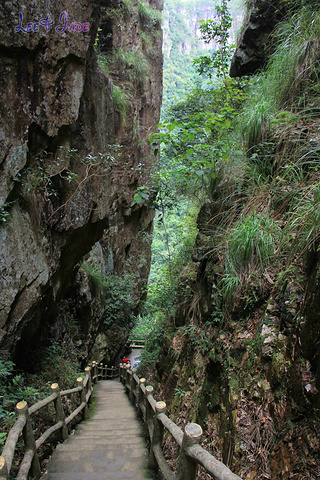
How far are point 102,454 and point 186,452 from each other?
1.89 metres

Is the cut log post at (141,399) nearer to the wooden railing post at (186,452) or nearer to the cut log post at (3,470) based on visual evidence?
the wooden railing post at (186,452)

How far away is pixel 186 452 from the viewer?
1.99m

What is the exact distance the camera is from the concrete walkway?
114 inches

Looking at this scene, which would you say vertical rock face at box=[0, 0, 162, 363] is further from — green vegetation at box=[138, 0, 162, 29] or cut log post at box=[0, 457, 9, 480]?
green vegetation at box=[138, 0, 162, 29]

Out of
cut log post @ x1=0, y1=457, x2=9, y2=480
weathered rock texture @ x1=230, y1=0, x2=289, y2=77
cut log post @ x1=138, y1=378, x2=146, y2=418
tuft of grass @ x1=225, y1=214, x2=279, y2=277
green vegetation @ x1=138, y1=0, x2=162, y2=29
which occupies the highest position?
green vegetation @ x1=138, y1=0, x2=162, y2=29

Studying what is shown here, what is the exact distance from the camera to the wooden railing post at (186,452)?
1952 mm

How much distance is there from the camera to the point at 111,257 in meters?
12.2

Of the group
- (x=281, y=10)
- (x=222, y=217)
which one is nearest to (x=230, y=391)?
(x=222, y=217)

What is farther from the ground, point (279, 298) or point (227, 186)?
point (227, 186)

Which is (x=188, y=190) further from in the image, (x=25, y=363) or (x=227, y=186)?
(x=25, y=363)

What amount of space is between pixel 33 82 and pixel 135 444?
500 centimetres

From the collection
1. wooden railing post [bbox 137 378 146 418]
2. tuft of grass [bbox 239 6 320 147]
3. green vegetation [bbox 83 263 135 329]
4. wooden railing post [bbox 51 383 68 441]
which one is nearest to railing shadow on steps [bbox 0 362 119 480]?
wooden railing post [bbox 51 383 68 441]

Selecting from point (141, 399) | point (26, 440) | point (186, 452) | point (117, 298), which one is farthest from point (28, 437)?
point (117, 298)

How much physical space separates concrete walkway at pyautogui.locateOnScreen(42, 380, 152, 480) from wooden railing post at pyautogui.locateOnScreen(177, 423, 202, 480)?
1.09 meters
